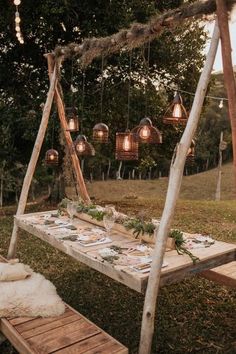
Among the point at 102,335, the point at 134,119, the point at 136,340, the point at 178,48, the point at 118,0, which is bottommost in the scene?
the point at 136,340

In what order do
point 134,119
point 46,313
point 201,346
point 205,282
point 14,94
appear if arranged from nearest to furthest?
1. point 46,313
2. point 201,346
3. point 205,282
4. point 14,94
5. point 134,119

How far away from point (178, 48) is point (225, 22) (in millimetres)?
8817

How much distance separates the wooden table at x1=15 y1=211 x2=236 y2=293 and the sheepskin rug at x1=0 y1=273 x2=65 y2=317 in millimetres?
559

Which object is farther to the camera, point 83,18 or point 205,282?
point 83,18

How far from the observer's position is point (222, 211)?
1323 centimetres

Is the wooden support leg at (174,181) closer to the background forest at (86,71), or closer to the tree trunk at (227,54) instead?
the tree trunk at (227,54)

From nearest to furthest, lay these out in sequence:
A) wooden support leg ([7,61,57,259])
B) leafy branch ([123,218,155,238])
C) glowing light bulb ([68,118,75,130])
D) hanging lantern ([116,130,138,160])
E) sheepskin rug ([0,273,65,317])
Result: sheepskin rug ([0,273,65,317]) < leafy branch ([123,218,155,238]) < hanging lantern ([116,130,138,160]) < glowing light bulb ([68,118,75,130]) < wooden support leg ([7,61,57,259])

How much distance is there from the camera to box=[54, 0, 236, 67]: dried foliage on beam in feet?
14.1

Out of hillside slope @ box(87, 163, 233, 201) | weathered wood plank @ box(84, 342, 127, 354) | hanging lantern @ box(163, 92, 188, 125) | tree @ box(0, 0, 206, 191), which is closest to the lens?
weathered wood plank @ box(84, 342, 127, 354)

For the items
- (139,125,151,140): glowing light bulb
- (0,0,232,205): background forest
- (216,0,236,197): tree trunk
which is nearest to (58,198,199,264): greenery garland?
(139,125,151,140): glowing light bulb

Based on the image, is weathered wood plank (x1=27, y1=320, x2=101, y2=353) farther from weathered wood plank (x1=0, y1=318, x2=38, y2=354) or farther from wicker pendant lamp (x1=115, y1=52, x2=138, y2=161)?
wicker pendant lamp (x1=115, y1=52, x2=138, y2=161)

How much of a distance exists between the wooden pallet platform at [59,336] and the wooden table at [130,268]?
1.94 ft

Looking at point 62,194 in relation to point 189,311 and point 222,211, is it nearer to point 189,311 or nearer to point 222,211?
point 222,211

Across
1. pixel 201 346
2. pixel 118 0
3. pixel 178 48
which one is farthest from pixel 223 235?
pixel 118 0
